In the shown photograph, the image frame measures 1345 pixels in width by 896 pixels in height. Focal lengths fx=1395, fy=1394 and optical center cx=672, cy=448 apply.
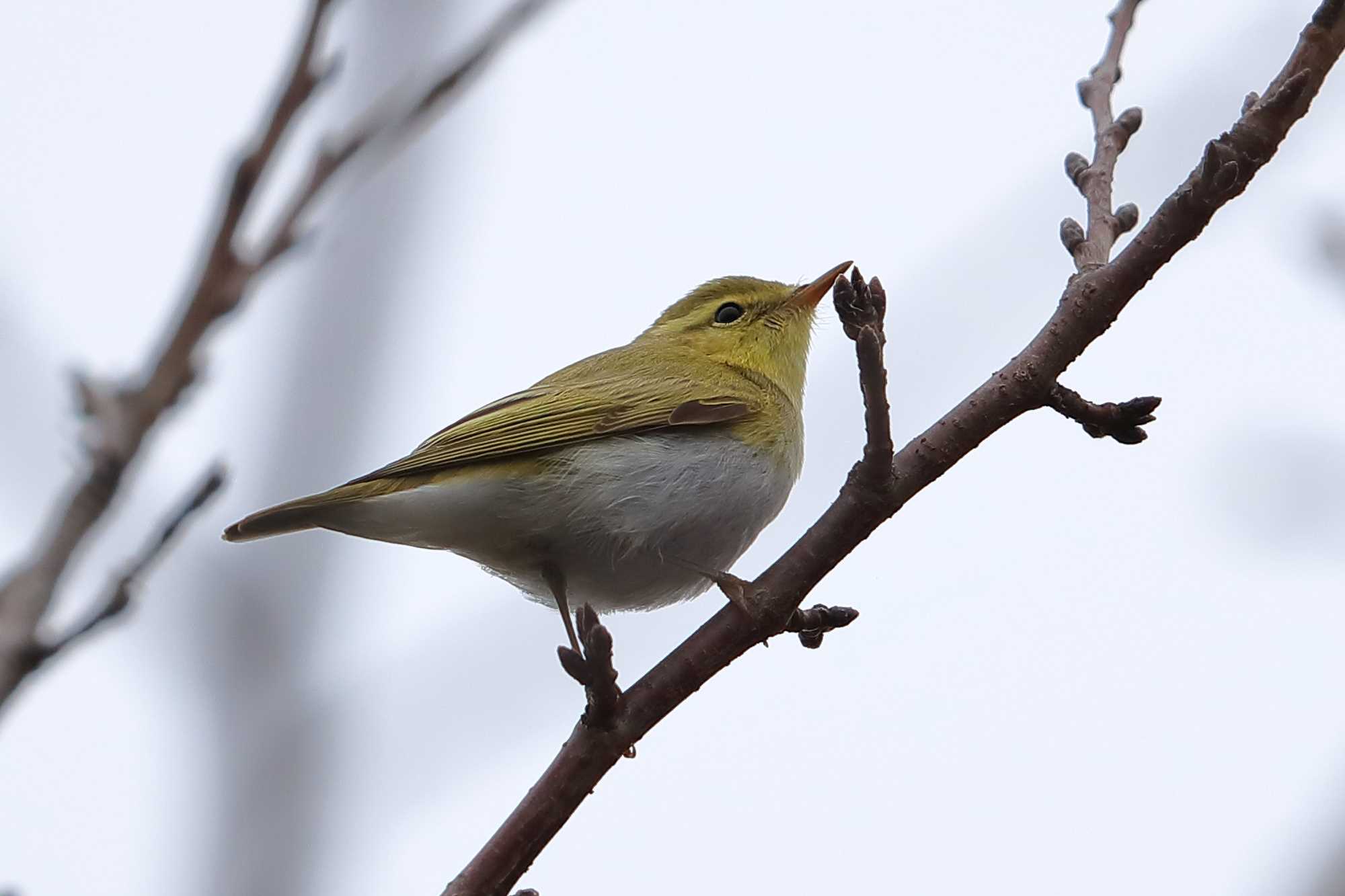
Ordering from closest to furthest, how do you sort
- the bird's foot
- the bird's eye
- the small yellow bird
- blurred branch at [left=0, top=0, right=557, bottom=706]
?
blurred branch at [left=0, top=0, right=557, bottom=706], the bird's foot, the small yellow bird, the bird's eye

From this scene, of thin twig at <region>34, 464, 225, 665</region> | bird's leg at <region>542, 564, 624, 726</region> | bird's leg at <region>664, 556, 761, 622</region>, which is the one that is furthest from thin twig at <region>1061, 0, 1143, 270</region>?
thin twig at <region>34, 464, 225, 665</region>

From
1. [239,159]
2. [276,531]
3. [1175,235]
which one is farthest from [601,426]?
[239,159]

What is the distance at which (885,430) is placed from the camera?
297cm

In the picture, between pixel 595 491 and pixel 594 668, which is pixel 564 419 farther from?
pixel 594 668

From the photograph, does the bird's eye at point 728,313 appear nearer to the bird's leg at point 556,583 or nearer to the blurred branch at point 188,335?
the bird's leg at point 556,583

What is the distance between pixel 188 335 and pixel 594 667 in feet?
5.21

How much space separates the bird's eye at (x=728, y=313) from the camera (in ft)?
21.2

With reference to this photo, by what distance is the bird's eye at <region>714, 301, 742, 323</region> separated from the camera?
648 cm

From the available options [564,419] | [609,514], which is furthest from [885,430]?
[564,419]

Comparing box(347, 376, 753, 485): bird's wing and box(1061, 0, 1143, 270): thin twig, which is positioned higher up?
box(347, 376, 753, 485): bird's wing

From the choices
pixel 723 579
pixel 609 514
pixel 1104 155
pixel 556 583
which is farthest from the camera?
pixel 556 583

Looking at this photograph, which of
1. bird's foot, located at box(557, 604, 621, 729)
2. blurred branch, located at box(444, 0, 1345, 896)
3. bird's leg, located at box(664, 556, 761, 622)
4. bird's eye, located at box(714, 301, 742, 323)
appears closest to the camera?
blurred branch, located at box(444, 0, 1345, 896)

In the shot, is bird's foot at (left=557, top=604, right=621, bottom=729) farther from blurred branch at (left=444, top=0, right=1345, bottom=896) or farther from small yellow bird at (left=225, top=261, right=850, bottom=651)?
small yellow bird at (left=225, top=261, right=850, bottom=651)

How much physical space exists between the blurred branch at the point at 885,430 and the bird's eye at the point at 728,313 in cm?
315
